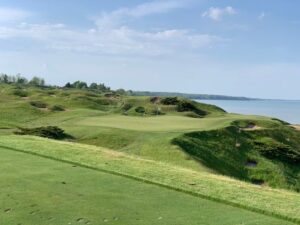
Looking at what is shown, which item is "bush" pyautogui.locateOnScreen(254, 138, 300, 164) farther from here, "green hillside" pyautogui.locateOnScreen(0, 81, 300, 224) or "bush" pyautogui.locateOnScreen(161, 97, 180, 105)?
"bush" pyautogui.locateOnScreen(161, 97, 180, 105)

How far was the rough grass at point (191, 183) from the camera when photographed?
1126 cm

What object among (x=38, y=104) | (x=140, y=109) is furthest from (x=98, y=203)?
(x=140, y=109)

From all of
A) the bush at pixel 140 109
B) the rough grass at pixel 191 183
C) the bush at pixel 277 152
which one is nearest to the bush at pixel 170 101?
the bush at pixel 140 109

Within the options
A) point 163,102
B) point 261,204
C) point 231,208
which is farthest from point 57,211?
point 163,102

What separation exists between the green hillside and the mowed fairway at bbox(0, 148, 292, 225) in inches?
1.5

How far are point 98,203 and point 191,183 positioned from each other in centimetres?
363

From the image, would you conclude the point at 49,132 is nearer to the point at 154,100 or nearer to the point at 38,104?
the point at 38,104

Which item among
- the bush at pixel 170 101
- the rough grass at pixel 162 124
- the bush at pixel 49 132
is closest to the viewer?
the bush at pixel 49 132

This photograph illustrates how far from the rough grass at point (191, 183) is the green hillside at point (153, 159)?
3 cm

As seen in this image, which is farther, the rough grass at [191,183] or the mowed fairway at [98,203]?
the rough grass at [191,183]

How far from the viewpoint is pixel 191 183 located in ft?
43.4

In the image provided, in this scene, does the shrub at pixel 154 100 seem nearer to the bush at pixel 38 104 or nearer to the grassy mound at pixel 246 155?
the bush at pixel 38 104

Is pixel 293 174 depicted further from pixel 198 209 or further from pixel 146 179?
pixel 198 209

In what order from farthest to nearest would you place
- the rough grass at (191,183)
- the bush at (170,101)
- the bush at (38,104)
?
the bush at (170,101), the bush at (38,104), the rough grass at (191,183)
